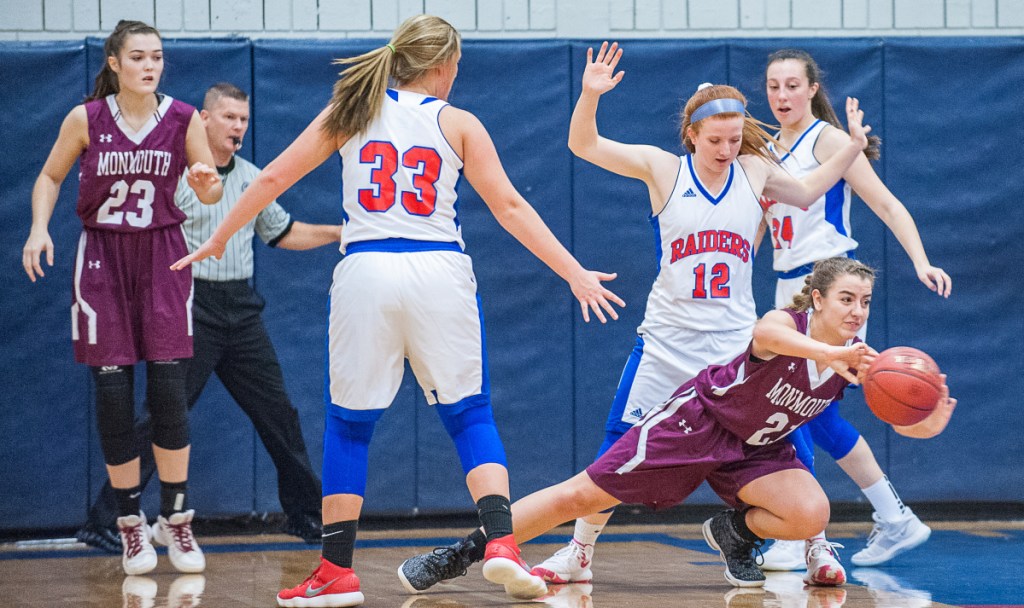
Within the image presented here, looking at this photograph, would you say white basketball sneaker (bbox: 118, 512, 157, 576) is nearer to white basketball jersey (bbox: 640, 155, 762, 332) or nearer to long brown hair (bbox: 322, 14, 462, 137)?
long brown hair (bbox: 322, 14, 462, 137)

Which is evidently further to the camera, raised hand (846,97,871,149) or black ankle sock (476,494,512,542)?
raised hand (846,97,871,149)

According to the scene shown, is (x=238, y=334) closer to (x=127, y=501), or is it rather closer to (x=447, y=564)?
(x=127, y=501)

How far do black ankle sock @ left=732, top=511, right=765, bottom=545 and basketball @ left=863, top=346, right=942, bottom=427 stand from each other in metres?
0.88

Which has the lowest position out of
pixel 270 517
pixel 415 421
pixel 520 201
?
pixel 270 517

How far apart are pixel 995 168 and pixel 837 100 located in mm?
986

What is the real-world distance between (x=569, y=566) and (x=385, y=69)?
2003 mm

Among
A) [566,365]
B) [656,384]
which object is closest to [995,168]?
[566,365]

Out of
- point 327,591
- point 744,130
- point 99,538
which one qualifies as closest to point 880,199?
point 744,130

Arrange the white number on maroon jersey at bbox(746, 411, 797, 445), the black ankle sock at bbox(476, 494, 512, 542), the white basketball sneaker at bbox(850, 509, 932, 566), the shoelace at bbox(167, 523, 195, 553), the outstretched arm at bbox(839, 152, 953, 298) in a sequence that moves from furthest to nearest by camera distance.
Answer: the outstretched arm at bbox(839, 152, 953, 298) < the white basketball sneaker at bbox(850, 509, 932, 566) < the shoelace at bbox(167, 523, 195, 553) < the white number on maroon jersey at bbox(746, 411, 797, 445) < the black ankle sock at bbox(476, 494, 512, 542)

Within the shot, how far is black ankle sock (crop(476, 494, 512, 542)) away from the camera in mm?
4094

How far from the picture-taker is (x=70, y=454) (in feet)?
21.5

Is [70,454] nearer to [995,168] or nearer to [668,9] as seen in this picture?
[668,9]

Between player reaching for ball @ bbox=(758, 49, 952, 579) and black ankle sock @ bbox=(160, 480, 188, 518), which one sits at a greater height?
player reaching for ball @ bbox=(758, 49, 952, 579)

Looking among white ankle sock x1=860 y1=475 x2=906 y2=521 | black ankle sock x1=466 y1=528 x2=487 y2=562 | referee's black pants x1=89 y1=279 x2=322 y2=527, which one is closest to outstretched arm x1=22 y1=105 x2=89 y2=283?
referee's black pants x1=89 y1=279 x2=322 y2=527
